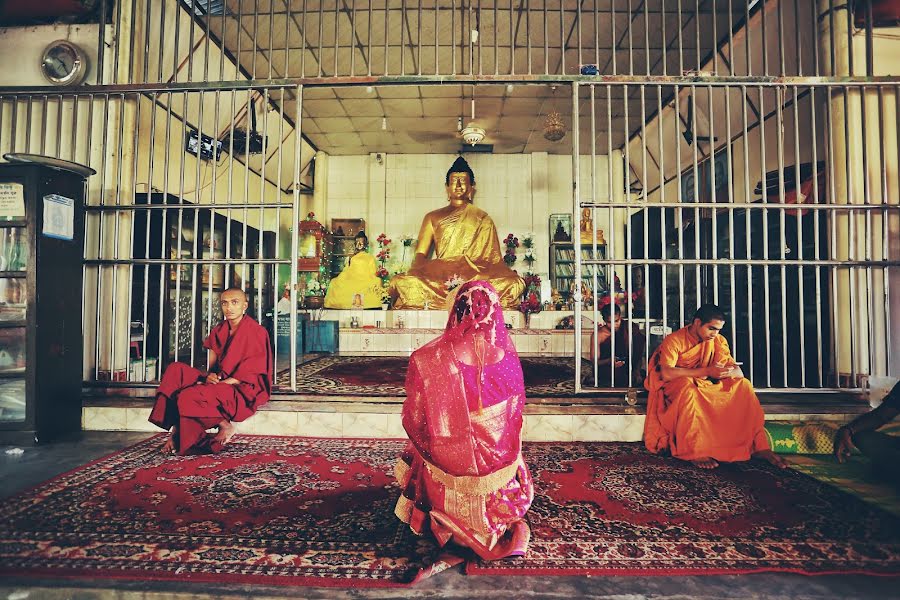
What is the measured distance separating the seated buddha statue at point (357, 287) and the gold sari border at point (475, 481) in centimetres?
577

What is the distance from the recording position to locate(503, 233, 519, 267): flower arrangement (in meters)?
9.69

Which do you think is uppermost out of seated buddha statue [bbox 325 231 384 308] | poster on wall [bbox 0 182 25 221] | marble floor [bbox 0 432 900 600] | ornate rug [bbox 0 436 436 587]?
poster on wall [bbox 0 182 25 221]

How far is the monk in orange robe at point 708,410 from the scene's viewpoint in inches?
118

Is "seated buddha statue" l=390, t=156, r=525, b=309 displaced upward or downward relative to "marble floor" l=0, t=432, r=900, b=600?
upward

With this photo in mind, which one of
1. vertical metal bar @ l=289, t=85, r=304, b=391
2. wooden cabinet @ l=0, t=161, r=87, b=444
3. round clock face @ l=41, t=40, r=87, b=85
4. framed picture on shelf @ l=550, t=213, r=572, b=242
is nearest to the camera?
wooden cabinet @ l=0, t=161, r=87, b=444

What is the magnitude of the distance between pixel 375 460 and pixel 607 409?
1717 millimetres

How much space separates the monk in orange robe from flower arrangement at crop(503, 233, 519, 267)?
660cm

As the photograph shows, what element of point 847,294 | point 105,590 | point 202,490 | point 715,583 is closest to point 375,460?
point 202,490

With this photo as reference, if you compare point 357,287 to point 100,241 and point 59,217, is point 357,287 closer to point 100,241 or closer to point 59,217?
point 100,241

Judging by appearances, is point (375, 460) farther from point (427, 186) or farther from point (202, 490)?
point (427, 186)

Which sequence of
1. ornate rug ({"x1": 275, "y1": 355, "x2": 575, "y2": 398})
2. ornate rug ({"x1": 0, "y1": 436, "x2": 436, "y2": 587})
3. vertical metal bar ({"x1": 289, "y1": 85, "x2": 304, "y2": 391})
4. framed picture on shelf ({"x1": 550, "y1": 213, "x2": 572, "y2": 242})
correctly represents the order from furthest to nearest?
framed picture on shelf ({"x1": 550, "y1": 213, "x2": 572, "y2": 242}) → ornate rug ({"x1": 275, "y1": 355, "x2": 575, "y2": 398}) → vertical metal bar ({"x1": 289, "y1": 85, "x2": 304, "y2": 391}) → ornate rug ({"x1": 0, "y1": 436, "x2": 436, "y2": 587})

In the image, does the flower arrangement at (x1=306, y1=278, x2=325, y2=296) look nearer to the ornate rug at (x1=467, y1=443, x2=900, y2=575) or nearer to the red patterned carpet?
the red patterned carpet

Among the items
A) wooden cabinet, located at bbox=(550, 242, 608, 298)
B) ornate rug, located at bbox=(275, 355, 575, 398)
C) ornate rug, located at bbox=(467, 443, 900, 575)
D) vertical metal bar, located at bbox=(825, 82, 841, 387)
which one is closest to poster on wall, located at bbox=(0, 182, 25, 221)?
ornate rug, located at bbox=(275, 355, 575, 398)

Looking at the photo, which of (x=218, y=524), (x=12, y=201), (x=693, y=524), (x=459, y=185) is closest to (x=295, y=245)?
(x=12, y=201)
